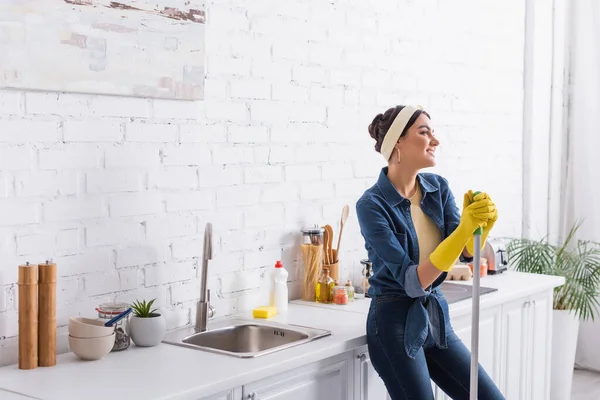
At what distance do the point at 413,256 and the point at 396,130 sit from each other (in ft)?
1.50

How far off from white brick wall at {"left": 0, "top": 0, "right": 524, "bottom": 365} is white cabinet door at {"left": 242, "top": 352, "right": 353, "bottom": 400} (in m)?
0.58

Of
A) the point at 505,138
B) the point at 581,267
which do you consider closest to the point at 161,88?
the point at 505,138

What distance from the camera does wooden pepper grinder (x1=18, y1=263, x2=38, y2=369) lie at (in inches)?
91.0

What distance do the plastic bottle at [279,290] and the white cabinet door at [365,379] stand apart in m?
0.47

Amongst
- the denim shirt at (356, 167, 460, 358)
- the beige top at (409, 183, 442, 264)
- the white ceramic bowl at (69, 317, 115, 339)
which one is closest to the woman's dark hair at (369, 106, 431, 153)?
the denim shirt at (356, 167, 460, 358)

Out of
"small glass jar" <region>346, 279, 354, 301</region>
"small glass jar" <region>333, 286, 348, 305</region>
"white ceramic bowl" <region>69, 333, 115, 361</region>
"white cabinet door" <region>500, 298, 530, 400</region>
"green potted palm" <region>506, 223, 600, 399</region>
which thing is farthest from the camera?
"green potted palm" <region>506, 223, 600, 399</region>

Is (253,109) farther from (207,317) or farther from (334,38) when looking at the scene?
(207,317)

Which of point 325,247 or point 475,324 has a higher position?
point 325,247

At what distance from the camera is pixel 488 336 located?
3.53m

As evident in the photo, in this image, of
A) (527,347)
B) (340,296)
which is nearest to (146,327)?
(340,296)

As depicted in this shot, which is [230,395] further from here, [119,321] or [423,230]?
[423,230]

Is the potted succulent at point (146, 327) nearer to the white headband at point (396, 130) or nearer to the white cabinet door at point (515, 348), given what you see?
the white headband at point (396, 130)

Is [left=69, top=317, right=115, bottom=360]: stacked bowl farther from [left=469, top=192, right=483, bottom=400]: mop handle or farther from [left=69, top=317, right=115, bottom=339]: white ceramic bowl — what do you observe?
[left=469, top=192, right=483, bottom=400]: mop handle

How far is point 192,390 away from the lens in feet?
7.05
